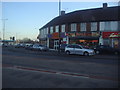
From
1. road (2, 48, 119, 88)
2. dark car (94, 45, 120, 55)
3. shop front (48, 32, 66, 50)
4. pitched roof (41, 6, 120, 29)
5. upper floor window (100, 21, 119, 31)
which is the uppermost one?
pitched roof (41, 6, 120, 29)

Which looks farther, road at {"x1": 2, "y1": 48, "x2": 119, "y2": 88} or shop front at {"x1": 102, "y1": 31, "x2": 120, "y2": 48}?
shop front at {"x1": 102, "y1": 31, "x2": 120, "y2": 48}

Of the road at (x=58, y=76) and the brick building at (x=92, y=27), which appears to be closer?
the road at (x=58, y=76)

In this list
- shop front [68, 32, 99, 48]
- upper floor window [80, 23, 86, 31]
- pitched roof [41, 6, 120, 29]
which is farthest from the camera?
upper floor window [80, 23, 86, 31]

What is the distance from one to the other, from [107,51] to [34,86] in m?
22.3

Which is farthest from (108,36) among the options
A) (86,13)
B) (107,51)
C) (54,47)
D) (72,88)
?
(72,88)

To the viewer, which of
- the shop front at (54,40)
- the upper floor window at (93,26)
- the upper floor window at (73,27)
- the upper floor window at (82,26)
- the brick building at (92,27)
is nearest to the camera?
the brick building at (92,27)

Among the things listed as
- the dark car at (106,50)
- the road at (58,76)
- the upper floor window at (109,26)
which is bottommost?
the road at (58,76)

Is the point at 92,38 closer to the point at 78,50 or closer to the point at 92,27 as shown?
the point at 92,27

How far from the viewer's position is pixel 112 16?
3288 centimetres

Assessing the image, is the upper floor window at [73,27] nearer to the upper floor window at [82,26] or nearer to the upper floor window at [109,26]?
the upper floor window at [82,26]

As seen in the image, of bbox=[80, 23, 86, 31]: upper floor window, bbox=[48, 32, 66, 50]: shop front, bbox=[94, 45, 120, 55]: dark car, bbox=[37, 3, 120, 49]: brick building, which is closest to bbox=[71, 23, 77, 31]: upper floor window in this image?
bbox=[37, 3, 120, 49]: brick building

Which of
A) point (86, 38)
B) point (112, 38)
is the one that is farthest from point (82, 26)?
point (112, 38)

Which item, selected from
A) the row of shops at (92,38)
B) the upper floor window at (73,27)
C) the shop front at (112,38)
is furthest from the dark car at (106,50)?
the upper floor window at (73,27)

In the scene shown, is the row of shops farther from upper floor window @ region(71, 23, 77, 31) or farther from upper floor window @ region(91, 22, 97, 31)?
upper floor window @ region(71, 23, 77, 31)
